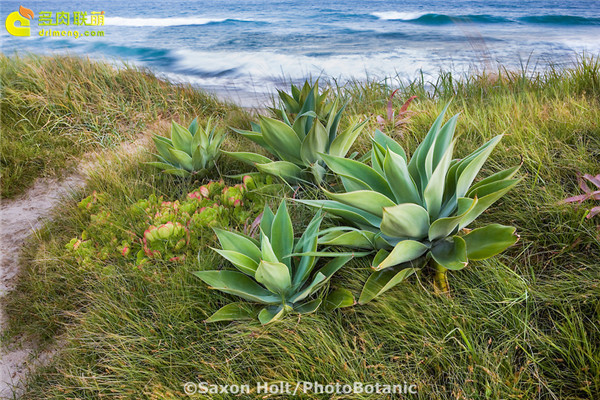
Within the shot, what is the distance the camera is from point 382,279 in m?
1.87

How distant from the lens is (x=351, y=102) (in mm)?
4590

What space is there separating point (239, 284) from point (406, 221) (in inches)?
33.1

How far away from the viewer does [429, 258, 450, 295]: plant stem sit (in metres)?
1.89

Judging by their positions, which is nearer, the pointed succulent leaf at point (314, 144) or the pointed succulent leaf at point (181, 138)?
the pointed succulent leaf at point (314, 144)

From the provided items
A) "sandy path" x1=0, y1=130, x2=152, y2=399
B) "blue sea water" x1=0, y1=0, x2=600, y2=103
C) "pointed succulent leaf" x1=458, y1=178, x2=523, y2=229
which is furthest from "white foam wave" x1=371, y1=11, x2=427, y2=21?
"pointed succulent leaf" x1=458, y1=178, x2=523, y2=229

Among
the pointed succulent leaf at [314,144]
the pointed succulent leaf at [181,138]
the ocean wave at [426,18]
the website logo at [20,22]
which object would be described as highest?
the ocean wave at [426,18]

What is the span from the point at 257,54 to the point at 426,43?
6414mm

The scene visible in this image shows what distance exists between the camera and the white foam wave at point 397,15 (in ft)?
74.0

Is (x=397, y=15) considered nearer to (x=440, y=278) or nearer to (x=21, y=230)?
(x=21, y=230)

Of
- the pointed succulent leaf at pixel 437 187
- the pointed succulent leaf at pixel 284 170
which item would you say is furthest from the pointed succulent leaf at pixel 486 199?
the pointed succulent leaf at pixel 284 170

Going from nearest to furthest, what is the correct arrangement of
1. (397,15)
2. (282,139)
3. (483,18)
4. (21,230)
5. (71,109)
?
1. (282,139)
2. (21,230)
3. (71,109)
4. (483,18)
5. (397,15)

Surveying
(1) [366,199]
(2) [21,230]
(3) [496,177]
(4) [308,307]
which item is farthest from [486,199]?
(2) [21,230]

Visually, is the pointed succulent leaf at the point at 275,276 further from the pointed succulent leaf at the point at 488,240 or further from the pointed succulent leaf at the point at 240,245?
the pointed succulent leaf at the point at 488,240

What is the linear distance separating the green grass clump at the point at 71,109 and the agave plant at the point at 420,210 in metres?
3.06
